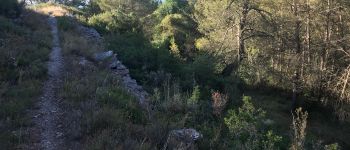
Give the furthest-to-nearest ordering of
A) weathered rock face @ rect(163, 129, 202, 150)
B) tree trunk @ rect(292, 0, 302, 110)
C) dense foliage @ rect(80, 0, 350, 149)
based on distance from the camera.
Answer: tree trunk @ rect(292, 0, 302, 110) → dense foliage @ rect(80, 0, 350, 149) → weathered rock face @ rect(163, 129, 202, 150)

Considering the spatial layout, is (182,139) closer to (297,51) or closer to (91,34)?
(297,51)

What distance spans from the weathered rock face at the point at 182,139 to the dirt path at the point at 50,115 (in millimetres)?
1675

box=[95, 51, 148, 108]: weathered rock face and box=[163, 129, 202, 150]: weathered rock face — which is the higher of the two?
box=[95, 51, 148, 108]: weathered rock face

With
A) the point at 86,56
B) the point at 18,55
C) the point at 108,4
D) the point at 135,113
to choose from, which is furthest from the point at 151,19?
the point at 135,113

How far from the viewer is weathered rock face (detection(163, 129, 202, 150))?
20.4 ft

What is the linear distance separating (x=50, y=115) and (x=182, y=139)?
2638 mm

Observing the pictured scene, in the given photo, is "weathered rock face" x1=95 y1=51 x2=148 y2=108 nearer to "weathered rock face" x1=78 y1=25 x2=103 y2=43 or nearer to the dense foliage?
the dense foliage

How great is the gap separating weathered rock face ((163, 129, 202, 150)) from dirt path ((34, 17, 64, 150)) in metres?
1.68

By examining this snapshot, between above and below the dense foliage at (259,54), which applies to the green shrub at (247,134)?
below

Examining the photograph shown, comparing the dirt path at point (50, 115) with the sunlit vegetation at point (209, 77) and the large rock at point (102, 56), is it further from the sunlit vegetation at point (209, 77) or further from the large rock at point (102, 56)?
the large rock at point (102, 56)

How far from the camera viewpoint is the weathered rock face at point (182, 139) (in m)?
6.21

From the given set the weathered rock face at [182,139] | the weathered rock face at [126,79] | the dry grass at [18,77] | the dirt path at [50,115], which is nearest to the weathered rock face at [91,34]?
the dry grass at [18,77]

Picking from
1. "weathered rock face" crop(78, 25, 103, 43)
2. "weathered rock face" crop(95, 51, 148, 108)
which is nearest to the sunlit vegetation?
"weathered rock face" crop(95, 51, 148, 108)

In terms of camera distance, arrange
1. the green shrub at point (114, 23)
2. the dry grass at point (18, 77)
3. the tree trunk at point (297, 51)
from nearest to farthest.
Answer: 1. the dry grass at point (18, 77)
2. the tree trunk at point (297, 51)
3. the green shrub at point (114, 23)
